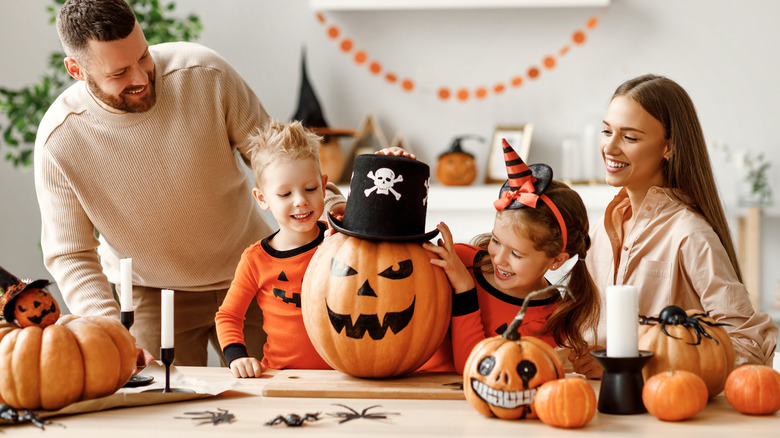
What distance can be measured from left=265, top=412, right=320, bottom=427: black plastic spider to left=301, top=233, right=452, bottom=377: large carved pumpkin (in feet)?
0.71

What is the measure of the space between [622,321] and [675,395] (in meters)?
0.15

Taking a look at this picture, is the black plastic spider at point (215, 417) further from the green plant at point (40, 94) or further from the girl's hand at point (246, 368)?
the green plant at point (40, 94)

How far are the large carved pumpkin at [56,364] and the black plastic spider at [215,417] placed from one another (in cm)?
18

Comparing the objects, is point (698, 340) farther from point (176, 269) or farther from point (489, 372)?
point (176, 269)

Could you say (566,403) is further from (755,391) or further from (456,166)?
(456,166)

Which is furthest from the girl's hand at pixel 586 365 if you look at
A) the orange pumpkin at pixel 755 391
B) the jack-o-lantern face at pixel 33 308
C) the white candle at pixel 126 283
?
the jack-o-lantern face at pixel 33 308

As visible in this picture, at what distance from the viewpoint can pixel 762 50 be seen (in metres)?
4.47

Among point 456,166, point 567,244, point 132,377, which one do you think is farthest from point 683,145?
point 456,166

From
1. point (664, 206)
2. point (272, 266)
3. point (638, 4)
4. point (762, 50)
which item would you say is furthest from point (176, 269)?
point (762, 50)

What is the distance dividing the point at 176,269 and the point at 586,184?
2.71m

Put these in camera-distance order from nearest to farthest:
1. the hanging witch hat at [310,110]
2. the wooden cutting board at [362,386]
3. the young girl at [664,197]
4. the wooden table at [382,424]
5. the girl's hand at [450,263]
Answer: the wooden table at [382,424], the wooden cutting board at [362,386], the girl's hand at [450,263], the young girl at [664,197], the hanging witch hat at [310,110]

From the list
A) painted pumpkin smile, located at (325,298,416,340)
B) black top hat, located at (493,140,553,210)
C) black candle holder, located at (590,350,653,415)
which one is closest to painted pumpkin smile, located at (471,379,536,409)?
black candle holder, located at (590,350,653,415)

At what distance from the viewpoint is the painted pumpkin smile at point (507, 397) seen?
4.16ft

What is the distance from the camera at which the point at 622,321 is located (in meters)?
1.28
